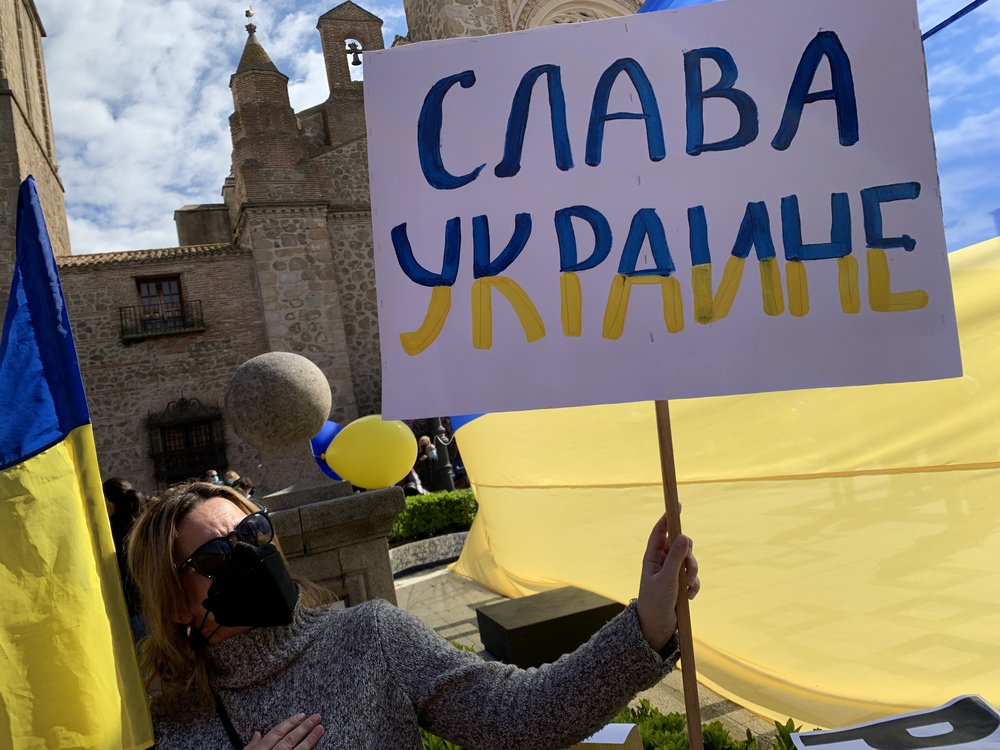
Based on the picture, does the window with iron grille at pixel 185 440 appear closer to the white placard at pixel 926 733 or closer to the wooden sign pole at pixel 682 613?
the white placard at pixel 926 733

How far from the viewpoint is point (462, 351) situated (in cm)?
149

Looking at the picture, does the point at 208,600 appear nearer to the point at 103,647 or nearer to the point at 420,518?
the point at 103,647

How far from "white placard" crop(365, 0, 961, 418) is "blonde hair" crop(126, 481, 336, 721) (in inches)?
17.8

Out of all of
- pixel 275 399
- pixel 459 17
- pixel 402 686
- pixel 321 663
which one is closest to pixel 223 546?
pixel 321 663

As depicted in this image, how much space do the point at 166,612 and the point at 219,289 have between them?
15.5 meters

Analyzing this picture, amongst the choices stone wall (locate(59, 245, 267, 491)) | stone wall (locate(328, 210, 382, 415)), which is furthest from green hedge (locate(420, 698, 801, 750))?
stone wall (locate(328, 210, 382, 415))

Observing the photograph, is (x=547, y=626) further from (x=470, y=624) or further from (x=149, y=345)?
(x=149, y=345)

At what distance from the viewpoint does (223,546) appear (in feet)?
4.54

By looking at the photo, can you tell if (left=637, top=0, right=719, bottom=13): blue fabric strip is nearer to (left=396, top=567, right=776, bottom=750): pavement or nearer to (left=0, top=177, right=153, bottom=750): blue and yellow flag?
(left=0, top=177, right=153, bottom=750): blue and yellow flag

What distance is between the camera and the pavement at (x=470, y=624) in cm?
308

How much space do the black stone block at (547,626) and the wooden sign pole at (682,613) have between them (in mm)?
2382

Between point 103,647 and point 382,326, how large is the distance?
76 centimetres

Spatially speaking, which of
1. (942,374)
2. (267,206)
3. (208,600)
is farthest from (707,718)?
(267,206)

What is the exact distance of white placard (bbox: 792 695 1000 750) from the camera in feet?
5.84
